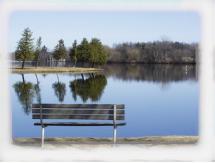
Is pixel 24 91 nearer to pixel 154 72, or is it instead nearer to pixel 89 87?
pixel 89 87

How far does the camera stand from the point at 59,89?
15.8m

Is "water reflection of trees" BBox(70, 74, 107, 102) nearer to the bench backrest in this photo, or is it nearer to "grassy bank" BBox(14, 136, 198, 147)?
"grassy bank" BBox(14, 136, 198, 147)

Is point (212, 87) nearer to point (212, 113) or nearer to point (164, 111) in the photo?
point (212, 113)

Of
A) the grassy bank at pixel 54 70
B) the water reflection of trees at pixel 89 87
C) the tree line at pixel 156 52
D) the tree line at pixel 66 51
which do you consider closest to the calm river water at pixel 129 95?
the water reflection of trees at pixel 89 87

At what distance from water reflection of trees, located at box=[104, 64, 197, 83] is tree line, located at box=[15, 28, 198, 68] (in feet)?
1.63

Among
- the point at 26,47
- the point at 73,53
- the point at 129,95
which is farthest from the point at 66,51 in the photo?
the point at 129,95

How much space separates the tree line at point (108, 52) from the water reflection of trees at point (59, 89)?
749 mm

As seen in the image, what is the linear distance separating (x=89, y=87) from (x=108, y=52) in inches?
68.2

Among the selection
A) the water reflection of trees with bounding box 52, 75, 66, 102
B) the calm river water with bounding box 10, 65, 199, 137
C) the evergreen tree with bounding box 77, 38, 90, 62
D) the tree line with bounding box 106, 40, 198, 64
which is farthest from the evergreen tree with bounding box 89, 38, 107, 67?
the water reflection of trees with bounding box 52, 75, 66, 102

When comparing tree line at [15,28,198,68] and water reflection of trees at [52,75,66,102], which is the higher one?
tree line at [15,28,198,68]

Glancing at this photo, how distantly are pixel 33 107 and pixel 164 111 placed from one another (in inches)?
→ 329

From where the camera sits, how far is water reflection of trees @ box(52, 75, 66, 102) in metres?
15.2

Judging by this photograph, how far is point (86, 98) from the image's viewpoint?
48.2ft

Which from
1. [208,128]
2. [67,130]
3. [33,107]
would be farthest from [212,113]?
[67,130]
